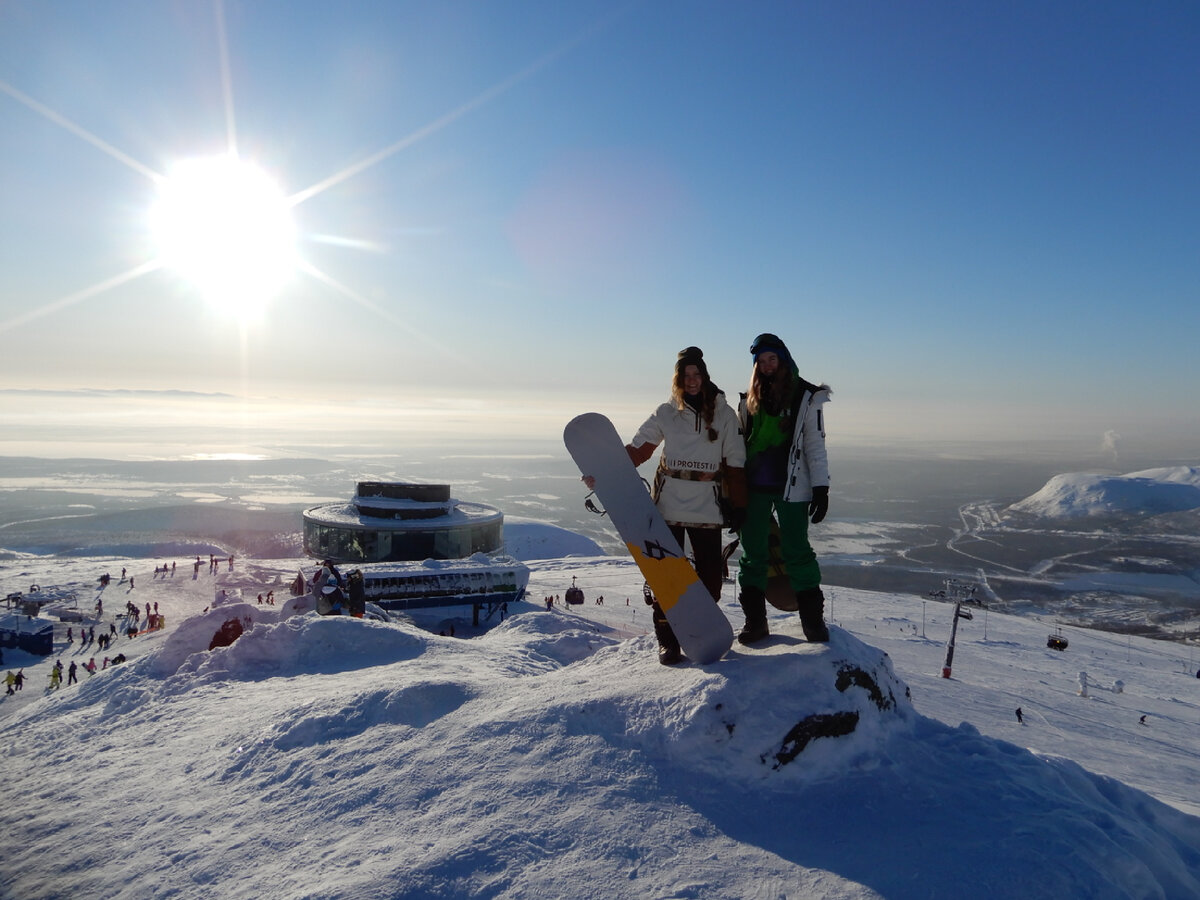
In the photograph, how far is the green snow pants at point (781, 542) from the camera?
5.43 meters

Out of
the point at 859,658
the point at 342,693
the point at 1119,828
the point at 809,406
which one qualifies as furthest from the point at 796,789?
the point at 342,693

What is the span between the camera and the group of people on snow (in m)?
5.41

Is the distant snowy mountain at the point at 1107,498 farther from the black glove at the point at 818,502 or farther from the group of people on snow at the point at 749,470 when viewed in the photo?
the black glove at the point at 818,502

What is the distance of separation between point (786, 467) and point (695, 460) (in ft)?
2.69

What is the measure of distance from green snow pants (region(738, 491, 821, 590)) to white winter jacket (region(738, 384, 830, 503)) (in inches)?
5.3

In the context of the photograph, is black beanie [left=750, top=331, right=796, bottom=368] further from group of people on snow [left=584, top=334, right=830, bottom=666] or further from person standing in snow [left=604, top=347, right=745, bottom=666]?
person standing in snow [left=604, top=347, right=745, bottom=666]

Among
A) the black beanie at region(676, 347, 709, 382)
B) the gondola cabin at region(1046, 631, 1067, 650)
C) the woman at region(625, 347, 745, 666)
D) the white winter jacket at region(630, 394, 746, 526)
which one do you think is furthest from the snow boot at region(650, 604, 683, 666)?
the gondola cabin at region(1046, 631, 1067, 650)

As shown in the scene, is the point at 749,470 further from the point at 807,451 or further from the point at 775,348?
the point at 775,348

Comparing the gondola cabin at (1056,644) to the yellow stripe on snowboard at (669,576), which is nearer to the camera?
the yellow stripe on snowboard at (669,576)

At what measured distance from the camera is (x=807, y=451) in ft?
17.6

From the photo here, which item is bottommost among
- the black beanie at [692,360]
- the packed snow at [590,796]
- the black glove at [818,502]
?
the packed snow at [590,796]

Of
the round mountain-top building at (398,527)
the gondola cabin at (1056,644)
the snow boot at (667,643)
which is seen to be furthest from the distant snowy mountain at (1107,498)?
the snow boot at (667,643)

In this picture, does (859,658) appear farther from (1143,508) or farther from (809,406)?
(1143,508)

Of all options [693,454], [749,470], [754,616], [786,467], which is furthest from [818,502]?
[754,616]
